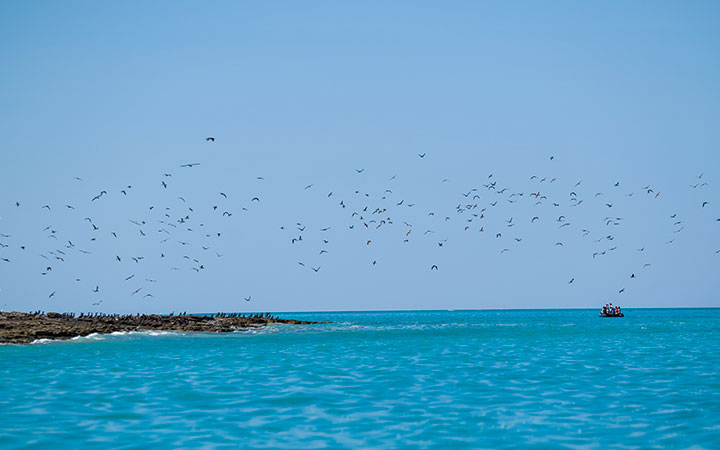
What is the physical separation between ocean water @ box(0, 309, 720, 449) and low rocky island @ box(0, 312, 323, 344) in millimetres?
17657

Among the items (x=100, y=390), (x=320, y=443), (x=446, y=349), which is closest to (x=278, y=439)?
(x=320, y=443)

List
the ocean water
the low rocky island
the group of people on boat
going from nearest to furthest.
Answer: the ocean water, the low rocky island, the group of people on boat

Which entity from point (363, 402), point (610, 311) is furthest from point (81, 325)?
point (610, 311)

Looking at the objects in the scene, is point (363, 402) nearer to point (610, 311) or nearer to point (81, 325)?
point (81, 325)

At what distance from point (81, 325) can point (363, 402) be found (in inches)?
2347

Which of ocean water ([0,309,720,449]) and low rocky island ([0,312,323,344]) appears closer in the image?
ocean water ([0,309,720,449])

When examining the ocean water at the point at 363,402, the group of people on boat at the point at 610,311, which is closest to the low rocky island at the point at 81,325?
the ocean water at the point at 363,402

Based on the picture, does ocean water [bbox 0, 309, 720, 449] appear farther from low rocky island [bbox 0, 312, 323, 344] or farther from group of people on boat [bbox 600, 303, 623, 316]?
group of people on boat [bbox 600, 303, 623, 316]

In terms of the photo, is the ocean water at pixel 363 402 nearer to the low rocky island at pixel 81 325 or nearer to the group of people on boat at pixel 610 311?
the low rocky island at pixel 81 325

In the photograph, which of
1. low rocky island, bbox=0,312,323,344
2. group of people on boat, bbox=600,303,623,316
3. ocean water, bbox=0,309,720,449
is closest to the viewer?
ocean water, bbox=0,309,720,449

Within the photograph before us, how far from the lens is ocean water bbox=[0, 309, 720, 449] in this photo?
64.7 feet

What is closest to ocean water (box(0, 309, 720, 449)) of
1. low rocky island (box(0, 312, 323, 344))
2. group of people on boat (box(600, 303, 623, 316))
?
low rocky island (box(0, 312, 323, 344))

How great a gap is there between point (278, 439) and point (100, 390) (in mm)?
12185

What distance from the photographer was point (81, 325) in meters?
77.0
